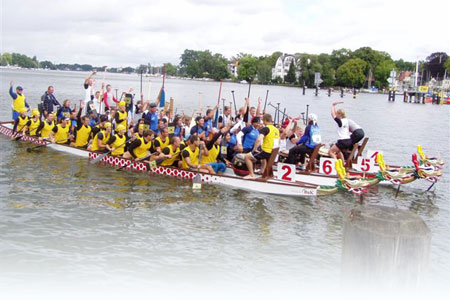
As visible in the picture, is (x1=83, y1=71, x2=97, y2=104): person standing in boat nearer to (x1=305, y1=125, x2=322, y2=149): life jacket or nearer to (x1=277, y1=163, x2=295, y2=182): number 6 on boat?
(x1=305, y1=125, x2=322, y2=149): life jacket

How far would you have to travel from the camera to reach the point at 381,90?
133500 mm

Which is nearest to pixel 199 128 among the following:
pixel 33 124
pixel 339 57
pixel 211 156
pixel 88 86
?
pixel 211 156

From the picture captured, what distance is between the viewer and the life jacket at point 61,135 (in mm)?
16911

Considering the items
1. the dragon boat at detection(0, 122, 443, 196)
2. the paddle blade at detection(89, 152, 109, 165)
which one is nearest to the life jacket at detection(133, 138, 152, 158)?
the dragon boat at detection(0, 122, 443, 196)

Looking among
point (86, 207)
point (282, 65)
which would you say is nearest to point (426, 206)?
point (86, 207)

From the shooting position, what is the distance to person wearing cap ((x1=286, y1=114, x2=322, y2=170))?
13406 millimetres

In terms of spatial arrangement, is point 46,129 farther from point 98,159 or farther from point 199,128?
point 199,128

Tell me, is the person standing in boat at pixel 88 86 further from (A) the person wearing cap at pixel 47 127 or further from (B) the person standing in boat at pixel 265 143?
(B) the person standing in boat at pixel 265 143

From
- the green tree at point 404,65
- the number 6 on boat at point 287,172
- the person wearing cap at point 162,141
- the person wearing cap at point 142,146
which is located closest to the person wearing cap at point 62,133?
the person wearing cap at point 142,146

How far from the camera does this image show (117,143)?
48.3ft

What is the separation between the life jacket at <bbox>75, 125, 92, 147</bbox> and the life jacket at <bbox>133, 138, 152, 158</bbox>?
2939 mm

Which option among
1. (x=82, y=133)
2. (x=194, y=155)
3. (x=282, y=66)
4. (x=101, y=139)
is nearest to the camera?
(x=194, y=155)

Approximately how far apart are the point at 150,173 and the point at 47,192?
321 centimetres

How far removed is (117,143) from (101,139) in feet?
2.19
